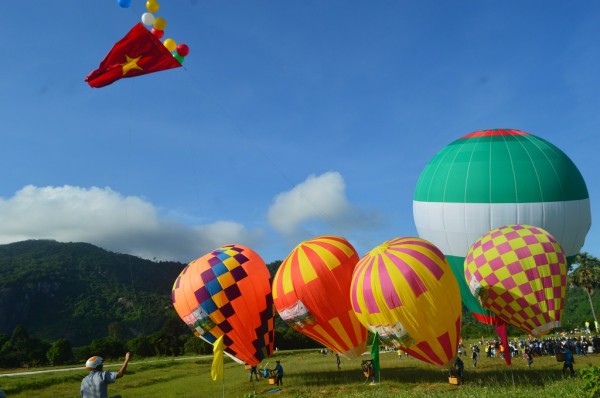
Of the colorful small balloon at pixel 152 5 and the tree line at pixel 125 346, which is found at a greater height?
the colorful small balloon at pixel 152 5

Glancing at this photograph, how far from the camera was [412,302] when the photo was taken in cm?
1487

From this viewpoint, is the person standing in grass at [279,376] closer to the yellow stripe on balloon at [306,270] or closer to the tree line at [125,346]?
the yellow stripe on balloon at [306,270]

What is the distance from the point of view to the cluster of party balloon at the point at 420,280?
1531cm

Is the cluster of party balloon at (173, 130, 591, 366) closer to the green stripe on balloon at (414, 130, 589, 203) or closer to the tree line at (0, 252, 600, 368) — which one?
the green stripe on balloon at (414, 130, 589, 203)

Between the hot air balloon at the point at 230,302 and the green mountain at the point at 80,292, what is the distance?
2353 inches

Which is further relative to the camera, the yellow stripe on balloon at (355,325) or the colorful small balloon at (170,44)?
the yellow stripe on balloon at (355,325)

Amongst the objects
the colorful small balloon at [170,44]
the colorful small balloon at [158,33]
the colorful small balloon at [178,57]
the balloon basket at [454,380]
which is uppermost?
the colorful small balloon at [158,33]

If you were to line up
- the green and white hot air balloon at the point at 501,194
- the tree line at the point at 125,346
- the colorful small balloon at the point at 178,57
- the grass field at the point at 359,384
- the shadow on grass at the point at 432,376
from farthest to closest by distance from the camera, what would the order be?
the tree line at the point at 125,346 → the green and white hot air balloon at the point at 501,194 → the colorful small balloon at the point at 178,57 → the shadow on grass at the point at 432,376 → the grass field at the point at 359,384

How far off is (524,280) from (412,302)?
7.02 metres

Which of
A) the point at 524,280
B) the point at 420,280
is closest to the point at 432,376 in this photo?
the point at 524,280

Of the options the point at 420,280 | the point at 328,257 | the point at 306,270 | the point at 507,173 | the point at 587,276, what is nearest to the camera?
the point at 420,280

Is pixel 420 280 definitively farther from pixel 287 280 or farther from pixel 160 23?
pixel 160 23

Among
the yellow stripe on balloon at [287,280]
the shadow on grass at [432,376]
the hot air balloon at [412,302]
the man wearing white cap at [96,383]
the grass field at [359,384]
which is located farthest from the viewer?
the yellow stripe on balloon at [287,280]

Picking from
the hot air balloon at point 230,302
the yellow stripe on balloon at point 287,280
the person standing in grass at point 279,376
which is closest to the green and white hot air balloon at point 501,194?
the person standing in grass at point 279,376
